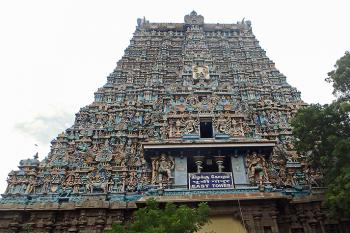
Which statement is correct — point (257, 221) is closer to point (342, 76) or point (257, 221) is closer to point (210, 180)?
point (210, 180)

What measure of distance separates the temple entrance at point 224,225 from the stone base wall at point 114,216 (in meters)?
0.22

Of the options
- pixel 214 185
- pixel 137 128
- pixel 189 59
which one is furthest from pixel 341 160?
pixel 189 59

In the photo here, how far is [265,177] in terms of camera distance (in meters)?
14.8

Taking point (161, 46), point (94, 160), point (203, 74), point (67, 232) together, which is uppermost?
point (161, 46)

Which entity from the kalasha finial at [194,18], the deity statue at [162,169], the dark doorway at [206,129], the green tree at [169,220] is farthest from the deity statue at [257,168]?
the kalasha finial at [194,18]

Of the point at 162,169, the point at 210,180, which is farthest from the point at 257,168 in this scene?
the point at 162,169

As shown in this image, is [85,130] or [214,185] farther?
[85,130]

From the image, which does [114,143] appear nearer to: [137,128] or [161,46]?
[137,128]

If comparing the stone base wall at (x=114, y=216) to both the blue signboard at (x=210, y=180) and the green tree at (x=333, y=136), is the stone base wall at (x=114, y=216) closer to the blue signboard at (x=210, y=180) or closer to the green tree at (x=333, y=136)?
Answer: the blue signboard at (x=210, y=180)

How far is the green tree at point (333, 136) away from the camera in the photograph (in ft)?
39.3

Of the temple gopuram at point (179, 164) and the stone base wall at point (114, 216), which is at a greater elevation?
the temple gopuram at point (179, 164)

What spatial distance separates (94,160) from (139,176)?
2.83 meters

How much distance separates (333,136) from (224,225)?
19.3 feet

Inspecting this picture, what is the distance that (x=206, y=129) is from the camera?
18.0 m
